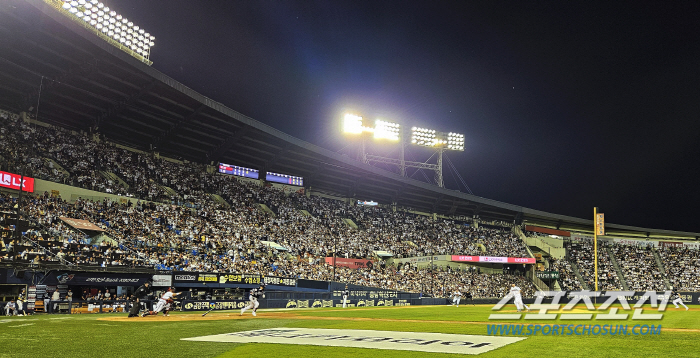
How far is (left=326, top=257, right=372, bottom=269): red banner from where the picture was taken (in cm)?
4937

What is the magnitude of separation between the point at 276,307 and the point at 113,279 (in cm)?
1136

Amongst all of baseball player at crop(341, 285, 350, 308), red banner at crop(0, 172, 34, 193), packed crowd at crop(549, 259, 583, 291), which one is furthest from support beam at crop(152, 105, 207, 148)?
packed crowd at crop(549, 259, 583, 291)

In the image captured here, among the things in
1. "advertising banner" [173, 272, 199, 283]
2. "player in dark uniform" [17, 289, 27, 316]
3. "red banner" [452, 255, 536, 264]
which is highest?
"red banner" [452, 255, 536, 264]

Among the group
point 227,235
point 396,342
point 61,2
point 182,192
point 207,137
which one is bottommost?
point 396,342

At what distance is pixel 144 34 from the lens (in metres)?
44.2

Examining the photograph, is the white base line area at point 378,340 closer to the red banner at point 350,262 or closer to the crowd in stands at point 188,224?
the crowd in stands at point 188,224

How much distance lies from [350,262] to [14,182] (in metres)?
29.4

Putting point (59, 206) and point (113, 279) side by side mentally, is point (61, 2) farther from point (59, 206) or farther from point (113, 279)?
point (113, 279)

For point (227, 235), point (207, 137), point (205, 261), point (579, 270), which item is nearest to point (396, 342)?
point (205, 261)

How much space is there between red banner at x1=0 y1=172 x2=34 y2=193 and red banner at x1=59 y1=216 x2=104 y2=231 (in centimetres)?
363

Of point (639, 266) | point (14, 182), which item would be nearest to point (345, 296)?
point (14, 182)

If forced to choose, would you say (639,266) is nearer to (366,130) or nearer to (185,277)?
(366,130)

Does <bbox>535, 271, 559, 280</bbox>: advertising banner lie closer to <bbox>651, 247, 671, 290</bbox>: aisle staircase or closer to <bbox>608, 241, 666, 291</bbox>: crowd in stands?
<bbox>608, 241, 666, 291</bbox>: crowd in stands

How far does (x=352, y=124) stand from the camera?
64062 millimetres
